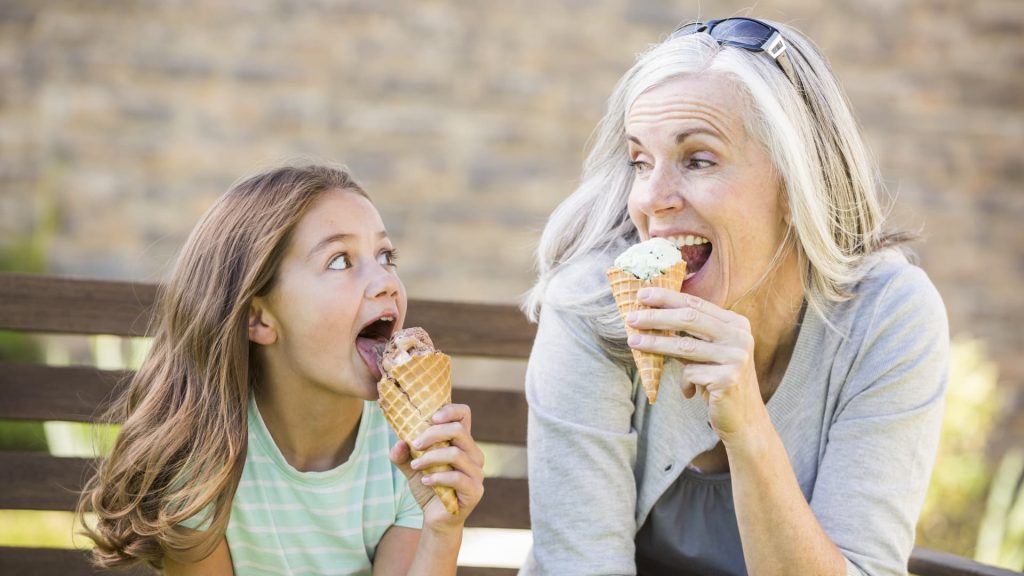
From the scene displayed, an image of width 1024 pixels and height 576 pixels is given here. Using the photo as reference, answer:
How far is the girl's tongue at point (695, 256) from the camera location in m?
2.55

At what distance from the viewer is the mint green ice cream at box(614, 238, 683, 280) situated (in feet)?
7.70

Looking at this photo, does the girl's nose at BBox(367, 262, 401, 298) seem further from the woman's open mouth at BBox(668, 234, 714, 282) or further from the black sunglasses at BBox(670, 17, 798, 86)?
the black sunglasses at BBox(670, 17, 798, 86)

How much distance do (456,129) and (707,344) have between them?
3.17 m

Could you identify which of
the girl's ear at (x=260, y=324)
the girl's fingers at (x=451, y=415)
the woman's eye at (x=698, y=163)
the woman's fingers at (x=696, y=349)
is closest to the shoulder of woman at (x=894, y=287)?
the woman's eye at (x=698, y=163)

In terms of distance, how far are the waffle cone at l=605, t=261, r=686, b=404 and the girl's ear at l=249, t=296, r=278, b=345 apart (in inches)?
32.6

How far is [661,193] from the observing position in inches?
97.1

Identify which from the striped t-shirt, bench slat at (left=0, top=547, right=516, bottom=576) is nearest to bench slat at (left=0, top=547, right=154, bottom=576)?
bench slat at (left=0, top=547, right=516, bottom=576)

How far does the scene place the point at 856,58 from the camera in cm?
552

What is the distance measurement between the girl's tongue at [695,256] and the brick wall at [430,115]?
2.59 meters

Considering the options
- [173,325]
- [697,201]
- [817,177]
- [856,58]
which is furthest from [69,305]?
[856,58]

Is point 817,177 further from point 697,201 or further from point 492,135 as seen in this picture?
point 492,135

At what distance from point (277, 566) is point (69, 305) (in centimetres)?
104

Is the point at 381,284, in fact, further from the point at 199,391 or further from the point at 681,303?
the point at 681,303

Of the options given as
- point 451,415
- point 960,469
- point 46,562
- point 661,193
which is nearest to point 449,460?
point 451,415
